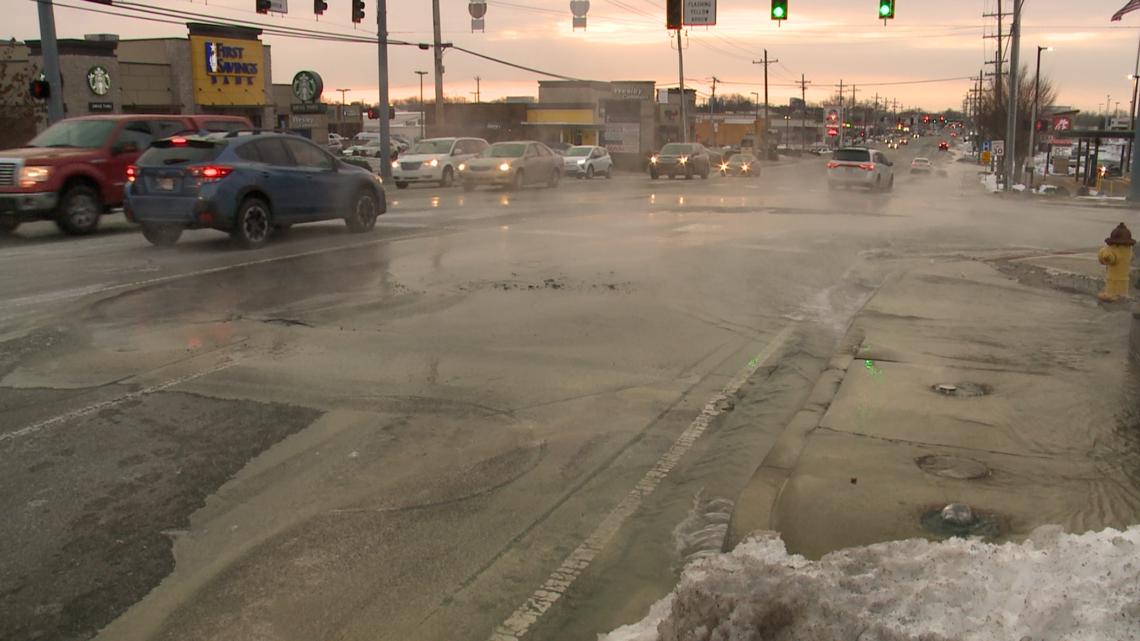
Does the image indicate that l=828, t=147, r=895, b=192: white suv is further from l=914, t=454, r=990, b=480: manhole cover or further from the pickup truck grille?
l=914, t=454, r=990, b=480: manhole cover

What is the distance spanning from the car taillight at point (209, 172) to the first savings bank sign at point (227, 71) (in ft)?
117

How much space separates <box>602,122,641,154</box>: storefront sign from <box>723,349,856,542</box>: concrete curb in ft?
235

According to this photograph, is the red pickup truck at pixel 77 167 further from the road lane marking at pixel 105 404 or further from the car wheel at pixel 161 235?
the road lane marking at pixel 105 404

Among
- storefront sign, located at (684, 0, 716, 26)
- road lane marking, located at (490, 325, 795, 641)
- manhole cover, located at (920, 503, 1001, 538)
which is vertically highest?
storefront sign, located at (684, 0, 716, 26)

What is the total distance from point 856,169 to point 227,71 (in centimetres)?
3007

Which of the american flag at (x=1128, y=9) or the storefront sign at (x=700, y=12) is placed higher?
the storefront sign at (x=700, y=12)

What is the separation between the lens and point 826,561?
12.3 ft

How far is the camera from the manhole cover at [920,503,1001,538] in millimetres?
4285

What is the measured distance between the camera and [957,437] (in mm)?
5762

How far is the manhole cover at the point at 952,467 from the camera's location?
5.09 m

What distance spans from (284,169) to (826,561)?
469 inches

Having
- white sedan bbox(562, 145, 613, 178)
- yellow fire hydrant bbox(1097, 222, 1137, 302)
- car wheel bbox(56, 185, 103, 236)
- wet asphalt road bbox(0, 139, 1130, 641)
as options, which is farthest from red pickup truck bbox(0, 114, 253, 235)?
white sedan bbox(562, 145, 613, 178)

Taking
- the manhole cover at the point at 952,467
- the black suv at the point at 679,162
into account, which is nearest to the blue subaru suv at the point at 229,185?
the manhole cover at the point at 952,467

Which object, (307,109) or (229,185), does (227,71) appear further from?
(229,185)
